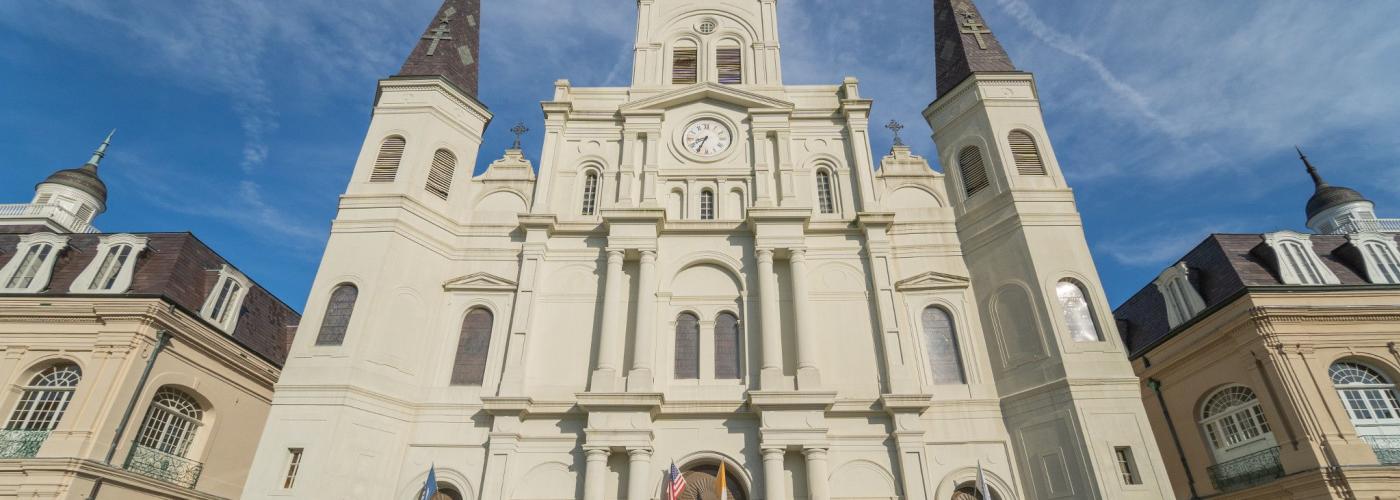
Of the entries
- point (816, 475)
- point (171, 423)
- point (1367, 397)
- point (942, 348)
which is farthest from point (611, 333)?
point (1367, 397)

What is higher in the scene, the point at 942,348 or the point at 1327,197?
the point at 1327,197

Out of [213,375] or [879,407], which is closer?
[879,407]

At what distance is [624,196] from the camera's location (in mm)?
20375

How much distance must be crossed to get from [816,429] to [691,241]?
21.9ft

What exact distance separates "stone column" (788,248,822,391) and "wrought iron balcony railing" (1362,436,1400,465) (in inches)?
480

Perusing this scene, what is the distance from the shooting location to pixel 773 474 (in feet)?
50.9

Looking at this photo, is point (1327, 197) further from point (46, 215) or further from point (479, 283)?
point (46, 215)

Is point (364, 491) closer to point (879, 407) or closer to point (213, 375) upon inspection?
point (213, 375)

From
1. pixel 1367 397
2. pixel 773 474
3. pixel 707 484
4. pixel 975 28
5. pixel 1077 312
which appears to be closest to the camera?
pixel 773 474

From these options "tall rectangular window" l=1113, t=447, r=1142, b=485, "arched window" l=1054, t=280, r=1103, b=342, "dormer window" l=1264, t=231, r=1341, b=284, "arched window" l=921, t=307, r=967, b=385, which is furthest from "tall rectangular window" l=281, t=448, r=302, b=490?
"dormer window" l=1264, t=231, r=1341, b=284

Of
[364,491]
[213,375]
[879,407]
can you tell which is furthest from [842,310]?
[213,375]

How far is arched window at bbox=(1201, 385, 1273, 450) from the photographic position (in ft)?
55.5

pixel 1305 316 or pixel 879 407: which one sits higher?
pixel 1305 316

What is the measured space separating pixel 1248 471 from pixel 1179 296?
4964 millimetres
